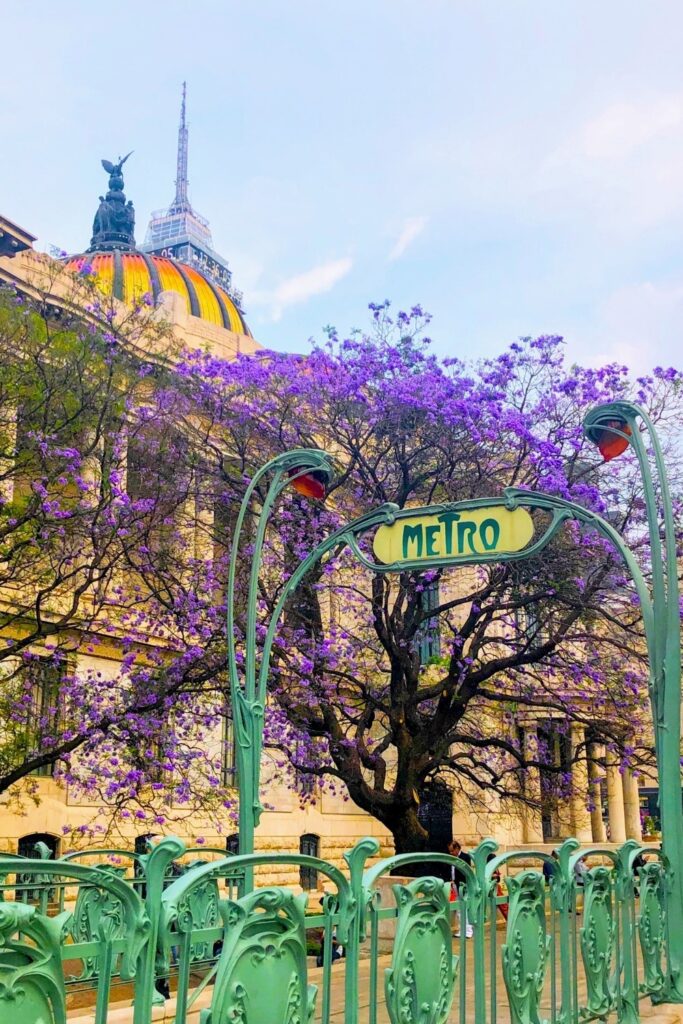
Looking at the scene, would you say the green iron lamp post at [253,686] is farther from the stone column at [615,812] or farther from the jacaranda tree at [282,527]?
the stone column at [615,812]

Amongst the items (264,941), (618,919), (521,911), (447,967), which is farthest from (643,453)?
(264,941)

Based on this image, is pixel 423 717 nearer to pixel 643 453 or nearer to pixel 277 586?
pixel 277 586

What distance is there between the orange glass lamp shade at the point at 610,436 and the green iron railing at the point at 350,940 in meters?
3.99

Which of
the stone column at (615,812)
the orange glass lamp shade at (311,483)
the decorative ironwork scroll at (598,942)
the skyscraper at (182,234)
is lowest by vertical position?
the decorative ironwork scroll at (598,942)

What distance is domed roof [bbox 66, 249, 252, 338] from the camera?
1788 inches

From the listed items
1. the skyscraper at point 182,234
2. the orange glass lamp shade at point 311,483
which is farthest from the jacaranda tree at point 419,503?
the skyscraper at point 182,234

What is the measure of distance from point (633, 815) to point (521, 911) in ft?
117

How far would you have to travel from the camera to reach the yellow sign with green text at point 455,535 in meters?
9.90

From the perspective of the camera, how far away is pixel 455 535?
10.2 m

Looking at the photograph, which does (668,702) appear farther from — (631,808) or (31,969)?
(631,808)

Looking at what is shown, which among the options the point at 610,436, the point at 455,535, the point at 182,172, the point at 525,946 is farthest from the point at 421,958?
the point at 182,172

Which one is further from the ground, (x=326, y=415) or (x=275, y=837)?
(x=326, y=415)

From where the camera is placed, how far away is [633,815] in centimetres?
3894

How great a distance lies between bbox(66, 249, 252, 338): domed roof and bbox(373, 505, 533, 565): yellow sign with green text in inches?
1396
